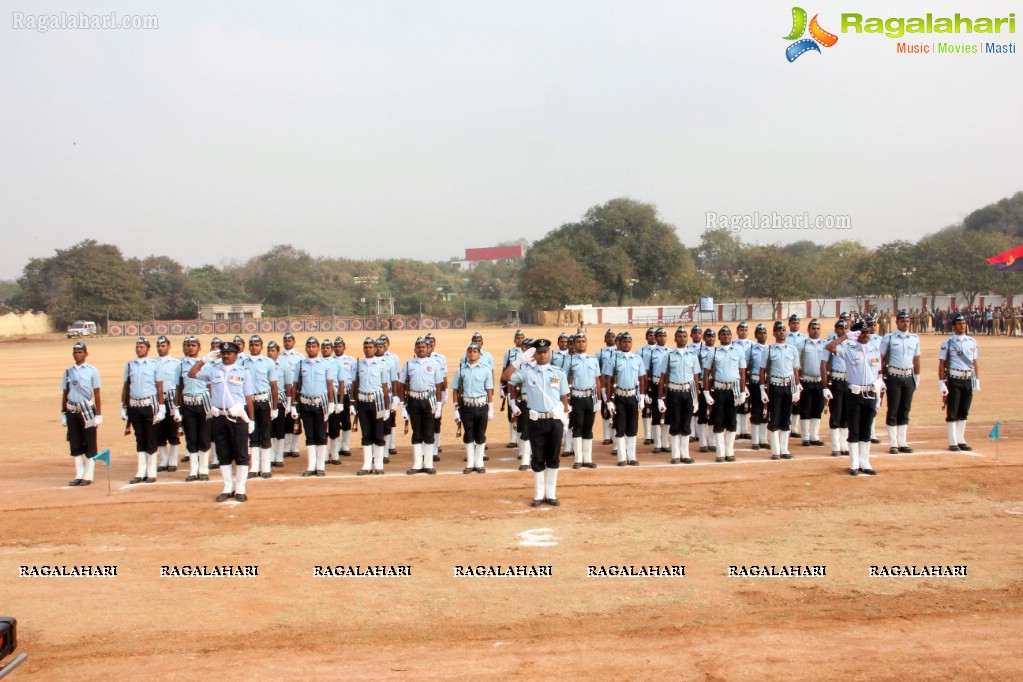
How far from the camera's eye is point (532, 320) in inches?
3211

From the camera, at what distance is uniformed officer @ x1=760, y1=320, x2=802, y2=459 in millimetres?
Answer: 13336

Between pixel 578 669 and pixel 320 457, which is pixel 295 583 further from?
pixel 320 457

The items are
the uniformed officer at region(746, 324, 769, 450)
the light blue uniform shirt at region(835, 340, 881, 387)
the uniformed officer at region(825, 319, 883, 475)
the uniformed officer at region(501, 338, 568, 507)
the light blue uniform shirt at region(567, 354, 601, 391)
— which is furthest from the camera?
the uniformed officer at region(746, 324, 769, 450)

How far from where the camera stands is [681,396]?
43.5 ft

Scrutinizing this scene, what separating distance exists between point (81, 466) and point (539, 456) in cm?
706

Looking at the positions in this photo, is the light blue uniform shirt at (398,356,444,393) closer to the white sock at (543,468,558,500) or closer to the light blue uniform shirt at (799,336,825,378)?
the white sock at (543,468,558,500)

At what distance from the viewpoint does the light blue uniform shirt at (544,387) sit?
34.4ft

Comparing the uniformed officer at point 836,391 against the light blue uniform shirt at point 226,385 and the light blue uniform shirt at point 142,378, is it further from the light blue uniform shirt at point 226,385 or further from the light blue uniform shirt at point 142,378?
the light blue uniform shirt at point 142,378

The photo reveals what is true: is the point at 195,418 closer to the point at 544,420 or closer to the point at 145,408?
the point at 145,408

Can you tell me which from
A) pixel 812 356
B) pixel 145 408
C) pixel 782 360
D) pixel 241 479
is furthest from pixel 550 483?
pixel 145 408

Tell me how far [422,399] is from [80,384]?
4957mm

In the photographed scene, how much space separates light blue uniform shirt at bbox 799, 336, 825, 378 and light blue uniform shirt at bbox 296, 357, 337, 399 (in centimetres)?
781

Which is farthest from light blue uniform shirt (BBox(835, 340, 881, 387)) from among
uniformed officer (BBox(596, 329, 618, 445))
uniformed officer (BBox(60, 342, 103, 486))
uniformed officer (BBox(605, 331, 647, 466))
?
uniformed officer (BBox(60, 342, 103, 486))

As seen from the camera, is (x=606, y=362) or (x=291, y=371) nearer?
(x=606, y=362)
